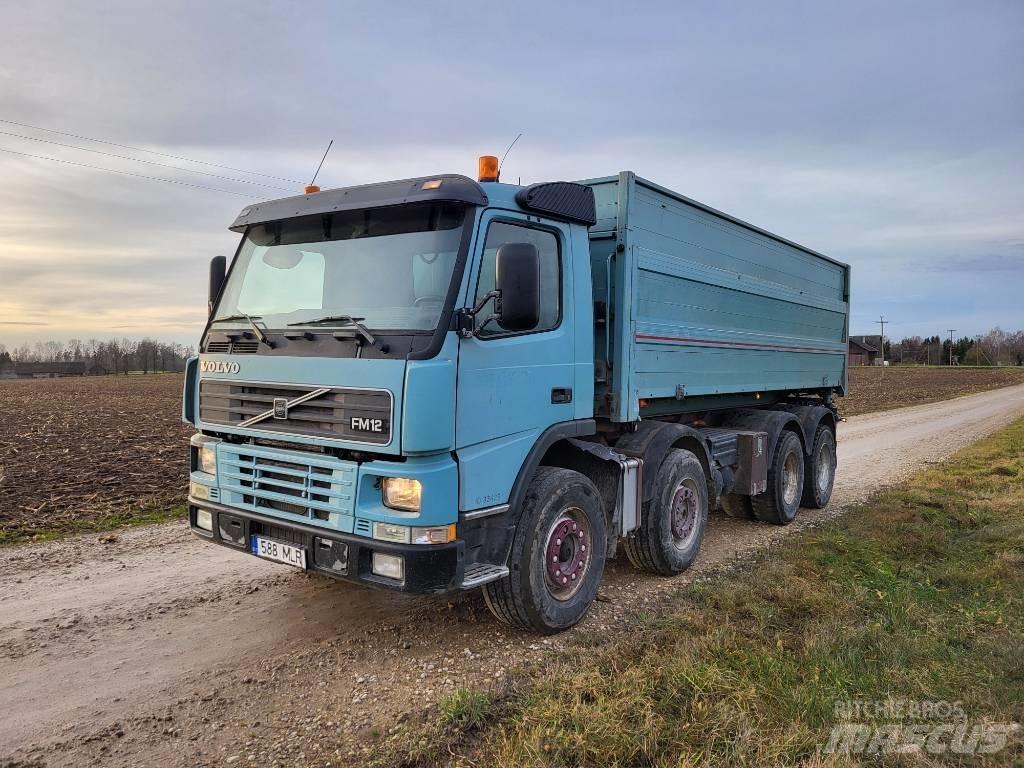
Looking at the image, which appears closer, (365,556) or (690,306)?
(365,556)

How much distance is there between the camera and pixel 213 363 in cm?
469

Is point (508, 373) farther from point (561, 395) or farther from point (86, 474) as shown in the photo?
point (86, 474)

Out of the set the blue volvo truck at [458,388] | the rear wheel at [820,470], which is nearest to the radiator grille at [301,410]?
the blue volvo truck at [458,388]

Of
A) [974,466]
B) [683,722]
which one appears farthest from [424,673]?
[974,466]

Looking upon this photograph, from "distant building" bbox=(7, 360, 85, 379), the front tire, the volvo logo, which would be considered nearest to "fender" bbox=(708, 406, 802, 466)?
the front tire

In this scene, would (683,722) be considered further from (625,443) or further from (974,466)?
(974,466)

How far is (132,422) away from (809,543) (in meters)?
18.1

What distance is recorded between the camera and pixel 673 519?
6000 millimetres

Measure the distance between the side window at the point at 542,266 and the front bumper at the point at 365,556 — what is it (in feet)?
4.33

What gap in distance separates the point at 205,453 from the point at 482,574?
7.05ft

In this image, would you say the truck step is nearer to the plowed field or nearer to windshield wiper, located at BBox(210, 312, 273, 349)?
windshield wiper, located at BBox(210, 312, 273, 349)

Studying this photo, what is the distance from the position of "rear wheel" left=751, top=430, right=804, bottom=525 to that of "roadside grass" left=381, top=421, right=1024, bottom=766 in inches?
58.8

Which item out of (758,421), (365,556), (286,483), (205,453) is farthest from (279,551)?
(758,421)

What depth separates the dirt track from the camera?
3373mm
